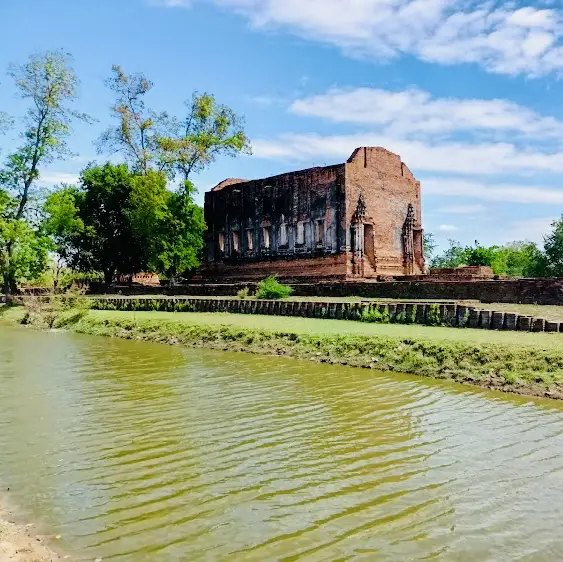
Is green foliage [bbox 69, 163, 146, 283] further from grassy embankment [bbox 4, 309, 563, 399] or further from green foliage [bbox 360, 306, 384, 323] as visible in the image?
green foliage [bbox 360, 306, 384, 323]

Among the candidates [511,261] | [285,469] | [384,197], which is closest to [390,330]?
[285,469]

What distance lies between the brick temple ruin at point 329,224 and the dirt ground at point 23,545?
24.9 metres

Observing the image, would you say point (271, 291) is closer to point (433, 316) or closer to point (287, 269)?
point (287, 269)

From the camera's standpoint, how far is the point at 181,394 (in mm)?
8195

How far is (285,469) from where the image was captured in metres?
4.89

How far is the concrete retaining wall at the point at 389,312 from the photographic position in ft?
40.7

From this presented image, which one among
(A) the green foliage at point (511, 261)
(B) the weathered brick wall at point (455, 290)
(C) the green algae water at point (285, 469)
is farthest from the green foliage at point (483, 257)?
(C) the green algae water at point (285, 469)

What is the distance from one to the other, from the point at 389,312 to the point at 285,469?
35.4ft

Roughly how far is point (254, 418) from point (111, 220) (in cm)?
3227

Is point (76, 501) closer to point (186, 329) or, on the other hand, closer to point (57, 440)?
point (57, 440)

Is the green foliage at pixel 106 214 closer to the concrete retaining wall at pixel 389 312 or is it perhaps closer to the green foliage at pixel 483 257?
the concrete retaining wall at pixel 389 312

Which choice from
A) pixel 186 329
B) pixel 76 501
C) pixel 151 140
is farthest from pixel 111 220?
pixel 76 501

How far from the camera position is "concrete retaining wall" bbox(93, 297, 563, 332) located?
12391mm

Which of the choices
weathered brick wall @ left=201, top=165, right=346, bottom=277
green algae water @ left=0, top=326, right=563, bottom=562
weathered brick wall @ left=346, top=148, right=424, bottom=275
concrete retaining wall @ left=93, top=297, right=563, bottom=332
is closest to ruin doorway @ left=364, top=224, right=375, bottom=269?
weathered brick wall @ left=346, top=148, right=424, bottom=275
